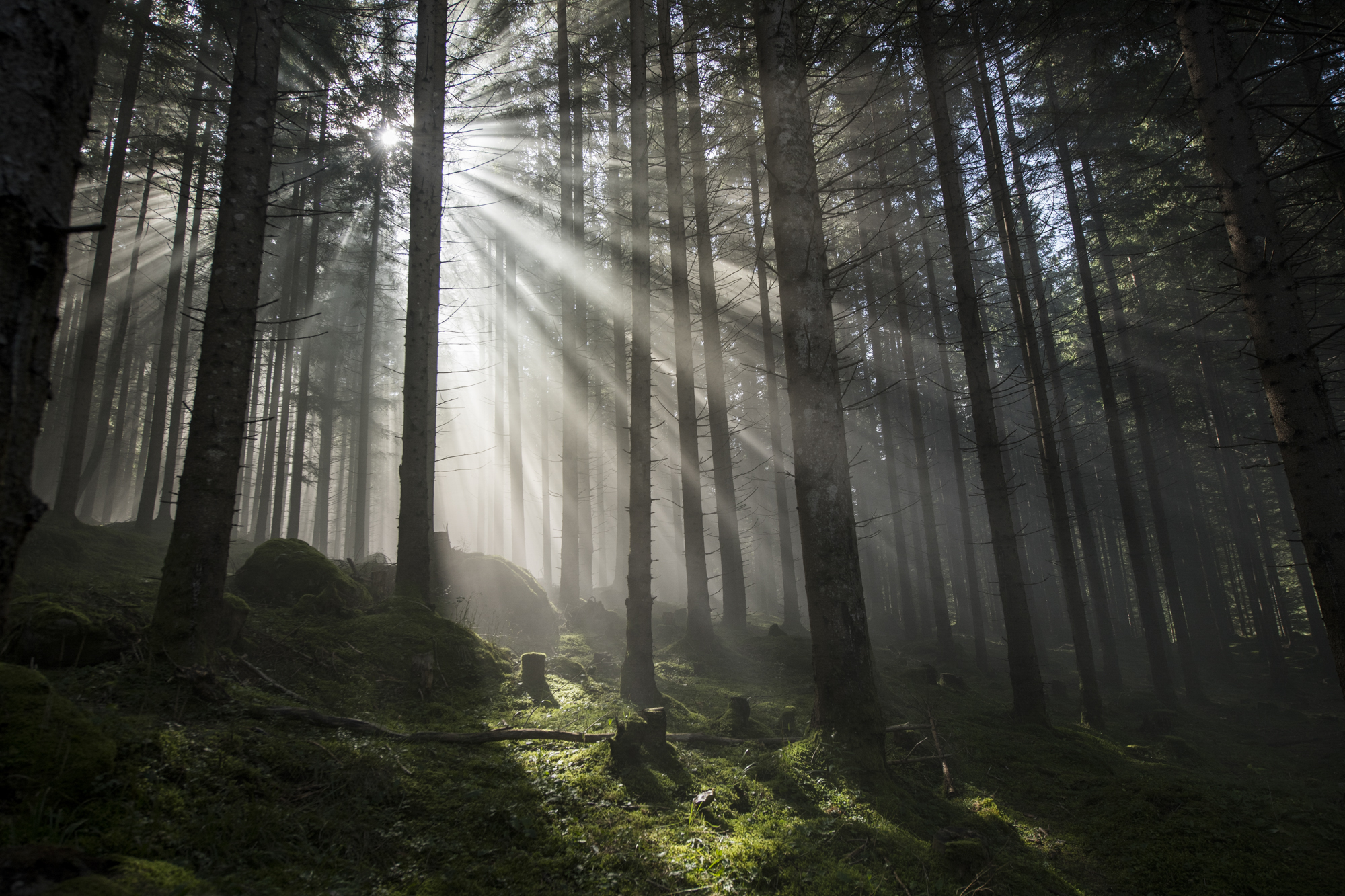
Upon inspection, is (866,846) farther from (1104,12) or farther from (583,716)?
(1104,12)

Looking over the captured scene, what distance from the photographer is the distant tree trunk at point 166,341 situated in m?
14.8

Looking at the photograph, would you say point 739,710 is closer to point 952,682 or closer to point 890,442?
point 952,682

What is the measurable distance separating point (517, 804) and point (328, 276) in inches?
981

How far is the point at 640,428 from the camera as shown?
341 inches

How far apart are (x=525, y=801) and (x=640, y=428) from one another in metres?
5.41

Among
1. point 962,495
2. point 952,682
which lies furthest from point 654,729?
point 962,495

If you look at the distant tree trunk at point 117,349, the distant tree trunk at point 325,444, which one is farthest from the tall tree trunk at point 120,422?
the distant tree trunk at point 325,444

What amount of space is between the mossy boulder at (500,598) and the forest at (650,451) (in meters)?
0.12

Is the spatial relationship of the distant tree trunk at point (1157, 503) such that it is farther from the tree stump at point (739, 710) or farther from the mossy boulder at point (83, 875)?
the mossy boulder at point (83, 875)

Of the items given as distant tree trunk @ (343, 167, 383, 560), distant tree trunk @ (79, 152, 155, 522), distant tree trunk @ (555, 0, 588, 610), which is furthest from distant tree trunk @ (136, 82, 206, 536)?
distant tree trunk @ (555, 0, 588, 610)

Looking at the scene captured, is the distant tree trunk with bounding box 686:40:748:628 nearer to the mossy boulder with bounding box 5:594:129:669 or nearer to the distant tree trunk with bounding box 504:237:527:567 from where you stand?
the mossy boulder with bounding box 5:594:129:669

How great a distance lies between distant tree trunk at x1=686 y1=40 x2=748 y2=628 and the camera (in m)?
12.7

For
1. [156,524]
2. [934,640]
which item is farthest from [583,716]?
[934,640]

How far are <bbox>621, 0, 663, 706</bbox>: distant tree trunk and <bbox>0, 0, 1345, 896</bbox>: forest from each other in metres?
0.08
